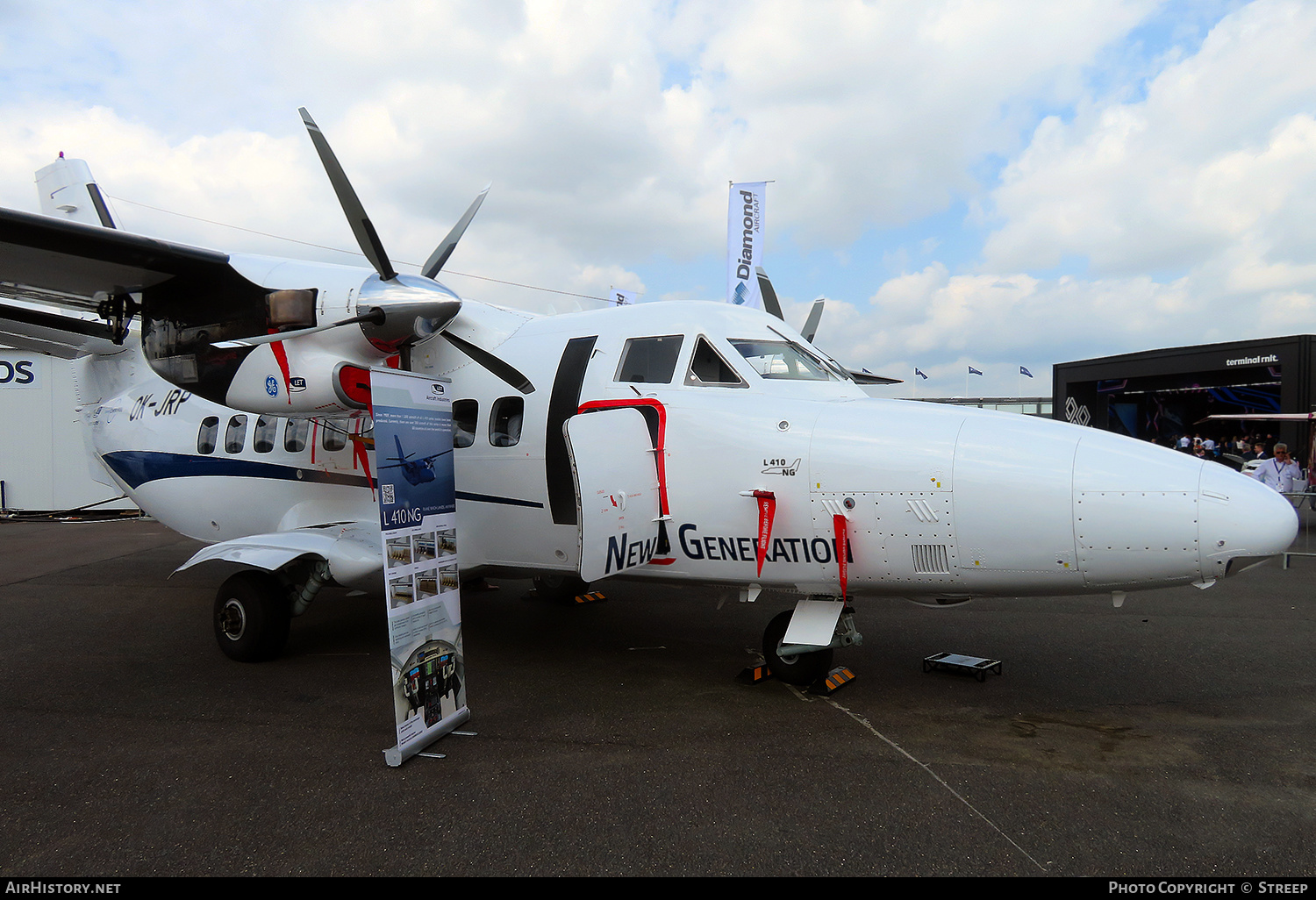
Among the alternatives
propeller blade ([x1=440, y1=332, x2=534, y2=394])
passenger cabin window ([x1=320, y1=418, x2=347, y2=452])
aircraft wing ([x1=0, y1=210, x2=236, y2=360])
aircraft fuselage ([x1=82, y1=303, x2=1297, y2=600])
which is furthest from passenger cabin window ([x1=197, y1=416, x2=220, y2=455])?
propeller blade ([x1=440, y1=332, x2=534, y2=394])

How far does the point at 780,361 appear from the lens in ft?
18.8

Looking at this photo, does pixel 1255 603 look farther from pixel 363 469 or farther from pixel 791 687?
pixel 363 469

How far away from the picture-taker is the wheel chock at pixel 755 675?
6000 mm

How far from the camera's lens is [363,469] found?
279 inches

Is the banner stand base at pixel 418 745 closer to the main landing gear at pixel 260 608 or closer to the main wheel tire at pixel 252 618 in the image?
the main landing gear at pixel 260 608

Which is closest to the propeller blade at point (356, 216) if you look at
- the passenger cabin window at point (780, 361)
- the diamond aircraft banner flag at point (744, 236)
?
the passenger cabin window at point (780, 361)

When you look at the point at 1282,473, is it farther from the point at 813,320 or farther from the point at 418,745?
the point at 418,745

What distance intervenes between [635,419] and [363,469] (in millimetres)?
3122

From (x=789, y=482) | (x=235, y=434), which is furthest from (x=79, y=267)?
(x=789, y=482)

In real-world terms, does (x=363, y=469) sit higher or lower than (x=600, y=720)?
higher

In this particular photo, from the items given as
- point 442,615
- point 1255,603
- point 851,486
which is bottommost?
point 1255,603

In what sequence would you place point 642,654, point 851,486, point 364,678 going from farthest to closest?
point 642,654 → point 364,678 → point 851,486

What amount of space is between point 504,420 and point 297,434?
103 inches
